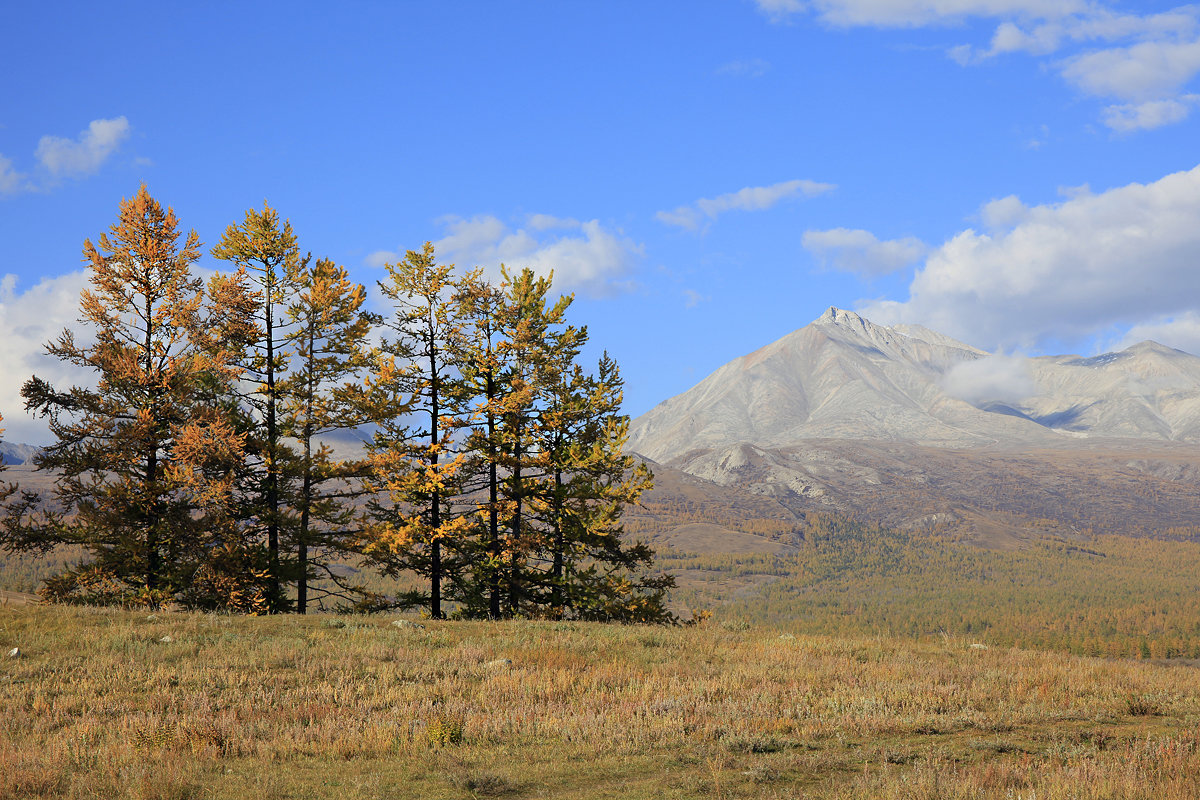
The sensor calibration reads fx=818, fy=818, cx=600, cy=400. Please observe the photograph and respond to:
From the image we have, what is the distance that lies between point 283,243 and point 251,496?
8717 mm

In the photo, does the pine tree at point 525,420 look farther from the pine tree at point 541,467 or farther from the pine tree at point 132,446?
the pine tree at point 132,446

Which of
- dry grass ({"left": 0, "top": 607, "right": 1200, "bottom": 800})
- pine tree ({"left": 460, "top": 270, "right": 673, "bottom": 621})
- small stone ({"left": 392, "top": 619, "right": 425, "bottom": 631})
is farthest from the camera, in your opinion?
pine tree ({"left": 460, "top": 270, "right": 673, "bottom": 621})

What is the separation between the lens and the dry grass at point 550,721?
9.62 m

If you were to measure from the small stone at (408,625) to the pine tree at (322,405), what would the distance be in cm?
442

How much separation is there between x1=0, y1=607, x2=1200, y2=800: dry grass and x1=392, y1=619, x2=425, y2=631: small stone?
2495mm

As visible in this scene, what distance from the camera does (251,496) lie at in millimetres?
28062

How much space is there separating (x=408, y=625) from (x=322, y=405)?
27.4 feet

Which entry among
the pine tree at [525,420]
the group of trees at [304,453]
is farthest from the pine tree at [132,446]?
the pine tree at [525,420]

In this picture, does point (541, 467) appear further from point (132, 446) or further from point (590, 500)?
point (132, 446)

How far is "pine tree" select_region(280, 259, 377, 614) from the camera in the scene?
2681 centimetres

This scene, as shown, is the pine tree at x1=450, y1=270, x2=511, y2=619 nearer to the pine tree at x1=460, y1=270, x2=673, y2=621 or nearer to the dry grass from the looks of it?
the pine tree at x1=460, y1=270, x2=673, y2=621

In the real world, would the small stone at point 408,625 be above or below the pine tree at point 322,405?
below

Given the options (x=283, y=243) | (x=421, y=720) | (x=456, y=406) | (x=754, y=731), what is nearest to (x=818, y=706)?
(x=754, y=731)

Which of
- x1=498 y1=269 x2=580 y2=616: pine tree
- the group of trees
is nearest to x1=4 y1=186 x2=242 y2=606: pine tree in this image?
the group of trees
